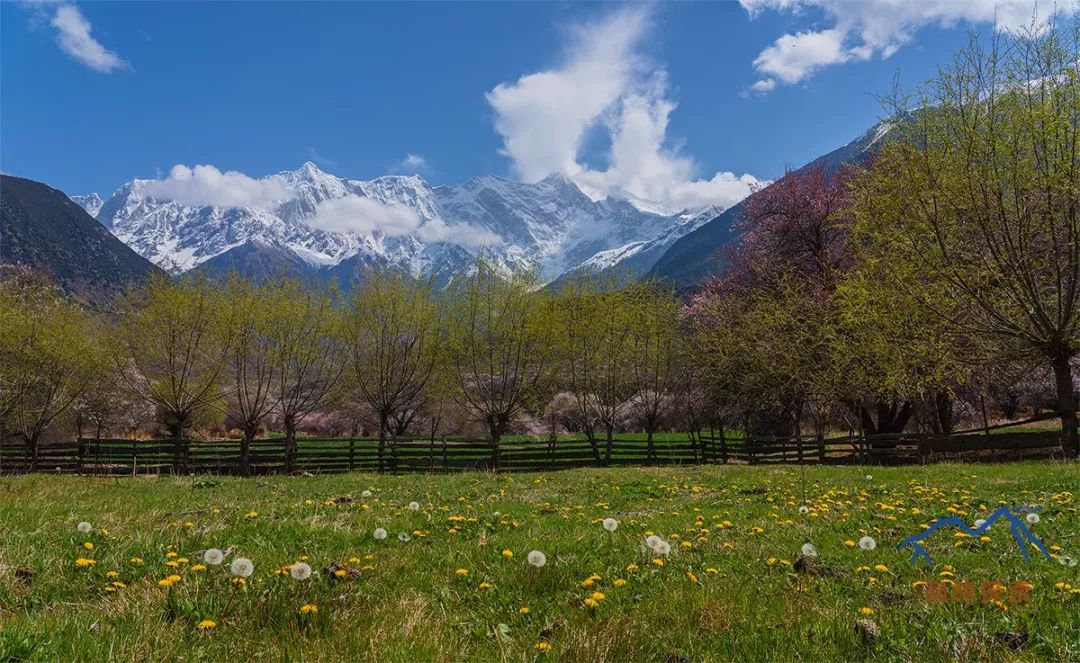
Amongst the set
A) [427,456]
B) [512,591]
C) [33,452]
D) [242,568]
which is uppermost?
[242,568]

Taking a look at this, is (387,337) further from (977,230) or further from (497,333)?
(977,230)

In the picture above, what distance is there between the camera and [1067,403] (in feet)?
52.4

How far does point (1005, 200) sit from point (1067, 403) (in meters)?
5.99

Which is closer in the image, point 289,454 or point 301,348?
point 289,454

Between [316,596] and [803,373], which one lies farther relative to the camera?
[803,373]

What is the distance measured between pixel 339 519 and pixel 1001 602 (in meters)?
6.60

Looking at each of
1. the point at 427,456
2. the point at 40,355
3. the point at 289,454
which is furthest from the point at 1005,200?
the point at 40,355

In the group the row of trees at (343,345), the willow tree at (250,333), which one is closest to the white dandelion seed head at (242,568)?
the row of trees at (343,345)

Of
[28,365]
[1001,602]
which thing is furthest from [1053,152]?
[28,365]

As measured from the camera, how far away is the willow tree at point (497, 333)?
97.7ft

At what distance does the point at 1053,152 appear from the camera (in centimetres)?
1425

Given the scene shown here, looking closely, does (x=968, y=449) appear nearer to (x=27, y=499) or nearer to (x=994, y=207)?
(x=994, y=207)

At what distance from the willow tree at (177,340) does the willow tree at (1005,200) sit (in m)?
28.2

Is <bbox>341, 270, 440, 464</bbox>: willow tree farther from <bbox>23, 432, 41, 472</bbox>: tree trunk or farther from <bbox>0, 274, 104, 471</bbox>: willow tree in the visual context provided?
<bbox>23, 432, 41, 472</bbox>: tree trunk
